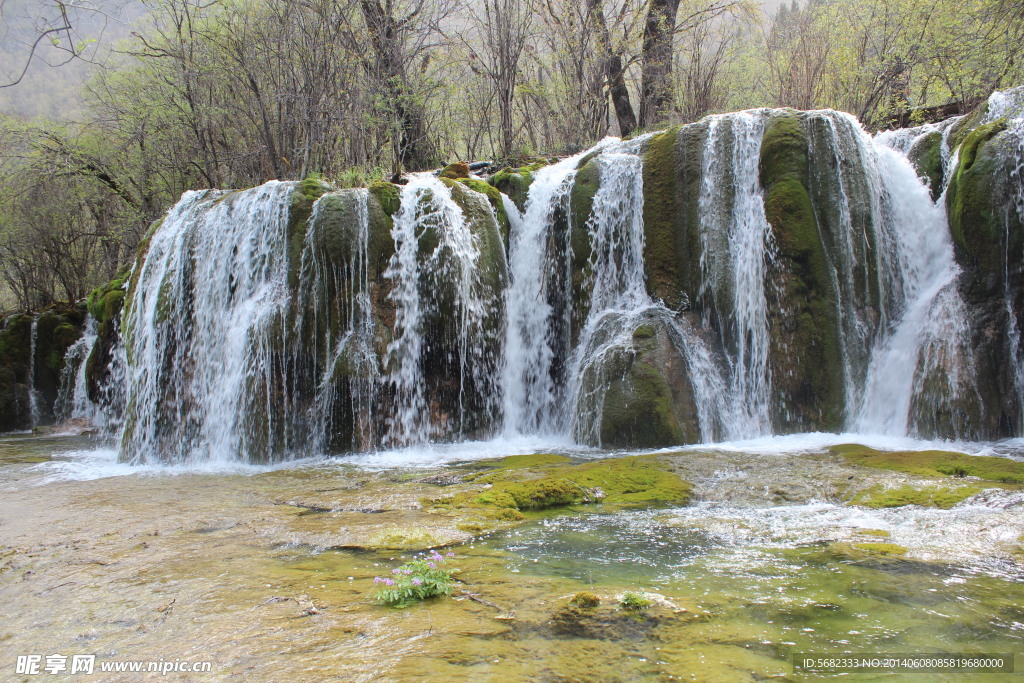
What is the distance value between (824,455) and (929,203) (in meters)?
4.50

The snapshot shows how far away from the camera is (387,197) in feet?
31.5

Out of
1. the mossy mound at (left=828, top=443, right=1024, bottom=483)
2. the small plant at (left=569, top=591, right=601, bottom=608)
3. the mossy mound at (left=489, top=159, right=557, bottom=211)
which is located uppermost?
the mossy mound at (left=489, top=159, right=557, bottom=211)

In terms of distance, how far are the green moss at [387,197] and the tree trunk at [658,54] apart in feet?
25.6

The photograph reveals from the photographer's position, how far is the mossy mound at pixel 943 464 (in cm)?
493

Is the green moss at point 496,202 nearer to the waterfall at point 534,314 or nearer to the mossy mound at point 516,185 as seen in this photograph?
the waterfall at point 534,314

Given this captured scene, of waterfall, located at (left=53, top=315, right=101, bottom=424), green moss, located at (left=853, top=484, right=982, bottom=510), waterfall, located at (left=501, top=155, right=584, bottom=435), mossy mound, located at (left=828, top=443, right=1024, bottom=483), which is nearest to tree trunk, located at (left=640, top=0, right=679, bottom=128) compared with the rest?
waterfall, located at (left=501, top=155, right=584, bottom=435)

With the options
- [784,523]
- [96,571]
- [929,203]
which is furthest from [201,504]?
[929,203]

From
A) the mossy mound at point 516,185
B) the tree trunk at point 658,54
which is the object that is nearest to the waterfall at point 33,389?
the mossy mound at point 516,185

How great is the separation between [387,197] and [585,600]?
7.87 meters

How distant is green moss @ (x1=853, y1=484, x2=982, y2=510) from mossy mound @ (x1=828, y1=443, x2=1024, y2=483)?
45 cm

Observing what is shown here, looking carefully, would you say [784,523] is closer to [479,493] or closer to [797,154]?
[479,493]

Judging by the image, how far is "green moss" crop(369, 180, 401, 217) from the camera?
375 inches

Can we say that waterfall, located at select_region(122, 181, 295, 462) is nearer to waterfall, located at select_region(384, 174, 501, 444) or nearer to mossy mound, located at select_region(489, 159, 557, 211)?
waterfall, located at select_region(384, 174, 501, 444)

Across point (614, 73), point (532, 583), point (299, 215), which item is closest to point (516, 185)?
point (299, 215)
